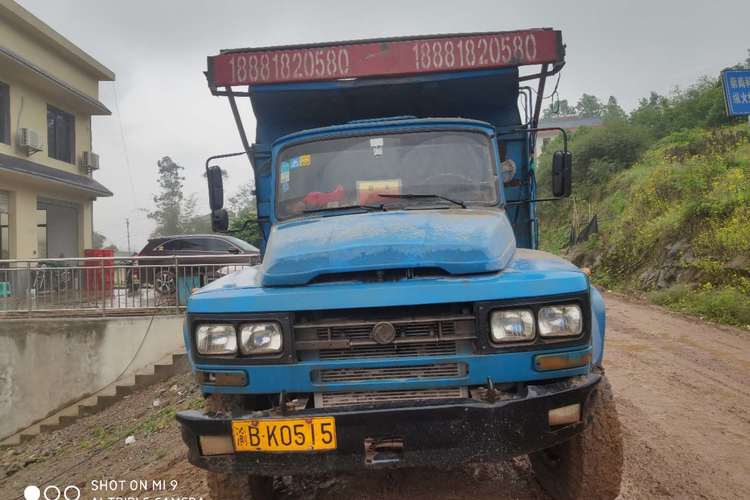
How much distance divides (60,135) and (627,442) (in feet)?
59.7

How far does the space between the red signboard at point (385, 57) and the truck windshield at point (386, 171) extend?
3.58 feet

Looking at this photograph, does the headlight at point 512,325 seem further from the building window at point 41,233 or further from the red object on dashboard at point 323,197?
the building window at point 41,233

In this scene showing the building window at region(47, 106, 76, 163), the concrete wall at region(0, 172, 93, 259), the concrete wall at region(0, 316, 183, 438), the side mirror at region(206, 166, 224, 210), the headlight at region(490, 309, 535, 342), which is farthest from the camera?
the building window at region(47, 106, 76, 163)

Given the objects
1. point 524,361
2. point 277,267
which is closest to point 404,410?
point 524,361

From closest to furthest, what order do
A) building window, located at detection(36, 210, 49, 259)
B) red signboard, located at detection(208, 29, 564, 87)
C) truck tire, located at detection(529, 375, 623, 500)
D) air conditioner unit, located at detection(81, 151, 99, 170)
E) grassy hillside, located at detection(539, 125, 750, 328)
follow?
1. truck tire, located at detection(529, 375, 623, 500)
2. red signboard, located at detection(208, 29, 564, 87)
3. grassy hillside, located at detection(539, 125, 750, 328)
4. building window, located at detection(36, 210, 49, 259)
5. air conditioner unit, located at detection(81, 151, 99, 170)

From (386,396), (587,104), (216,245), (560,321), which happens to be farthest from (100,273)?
(587,104)

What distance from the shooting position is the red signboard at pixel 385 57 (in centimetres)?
483

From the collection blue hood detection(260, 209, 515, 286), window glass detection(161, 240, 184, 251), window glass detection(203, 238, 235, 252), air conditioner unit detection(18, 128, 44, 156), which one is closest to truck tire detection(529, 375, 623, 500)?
blue hood detection(260, 209, 515, 286)

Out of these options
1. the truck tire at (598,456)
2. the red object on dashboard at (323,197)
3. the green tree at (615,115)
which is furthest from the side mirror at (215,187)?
the green tree at (615,115)

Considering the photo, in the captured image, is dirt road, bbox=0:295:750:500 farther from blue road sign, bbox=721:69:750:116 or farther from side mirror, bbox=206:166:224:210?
blue road sign, bbox=721:69:750:116

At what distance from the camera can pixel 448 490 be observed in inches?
128

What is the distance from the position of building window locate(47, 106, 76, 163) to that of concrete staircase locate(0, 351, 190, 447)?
33.7 ft

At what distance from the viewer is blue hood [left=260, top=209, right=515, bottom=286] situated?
271 centimetres

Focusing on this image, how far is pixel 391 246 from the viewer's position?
2.76 m
